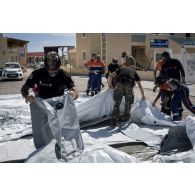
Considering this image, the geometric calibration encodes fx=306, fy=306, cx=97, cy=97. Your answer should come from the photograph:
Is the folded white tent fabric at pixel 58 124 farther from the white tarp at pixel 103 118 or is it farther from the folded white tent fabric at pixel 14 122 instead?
the folded white tent fabric at pixel 14 122

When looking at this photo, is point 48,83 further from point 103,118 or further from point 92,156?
point 103,118

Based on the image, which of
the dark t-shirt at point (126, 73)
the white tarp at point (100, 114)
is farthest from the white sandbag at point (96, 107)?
the dark t-shirt at point (126, 73)

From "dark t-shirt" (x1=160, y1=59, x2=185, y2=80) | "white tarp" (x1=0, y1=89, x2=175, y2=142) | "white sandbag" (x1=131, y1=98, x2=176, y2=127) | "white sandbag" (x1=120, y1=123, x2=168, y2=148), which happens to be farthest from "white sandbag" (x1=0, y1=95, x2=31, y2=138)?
"dark t-shirt" (x1=160, y1=59, x2=185, y2=80)

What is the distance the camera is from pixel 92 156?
3.48 metres

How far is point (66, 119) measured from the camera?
3947 mm

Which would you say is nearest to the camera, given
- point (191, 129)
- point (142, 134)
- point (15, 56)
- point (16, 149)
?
point (191, 129)

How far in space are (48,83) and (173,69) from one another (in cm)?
348

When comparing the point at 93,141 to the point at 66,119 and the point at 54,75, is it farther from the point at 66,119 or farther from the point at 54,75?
the point at 54,75

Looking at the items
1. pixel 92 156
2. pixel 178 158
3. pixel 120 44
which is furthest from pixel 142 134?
pixel 120 44

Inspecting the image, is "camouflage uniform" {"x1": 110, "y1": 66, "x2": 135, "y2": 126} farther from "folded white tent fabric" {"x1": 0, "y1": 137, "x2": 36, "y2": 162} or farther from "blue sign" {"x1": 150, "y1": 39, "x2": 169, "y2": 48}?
"blue sign" {"x1": 150, "y1": 39, "x2": 169, "y2": 48}

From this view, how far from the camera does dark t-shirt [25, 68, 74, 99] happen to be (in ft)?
12.8

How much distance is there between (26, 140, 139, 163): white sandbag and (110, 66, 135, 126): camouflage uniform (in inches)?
76.7
